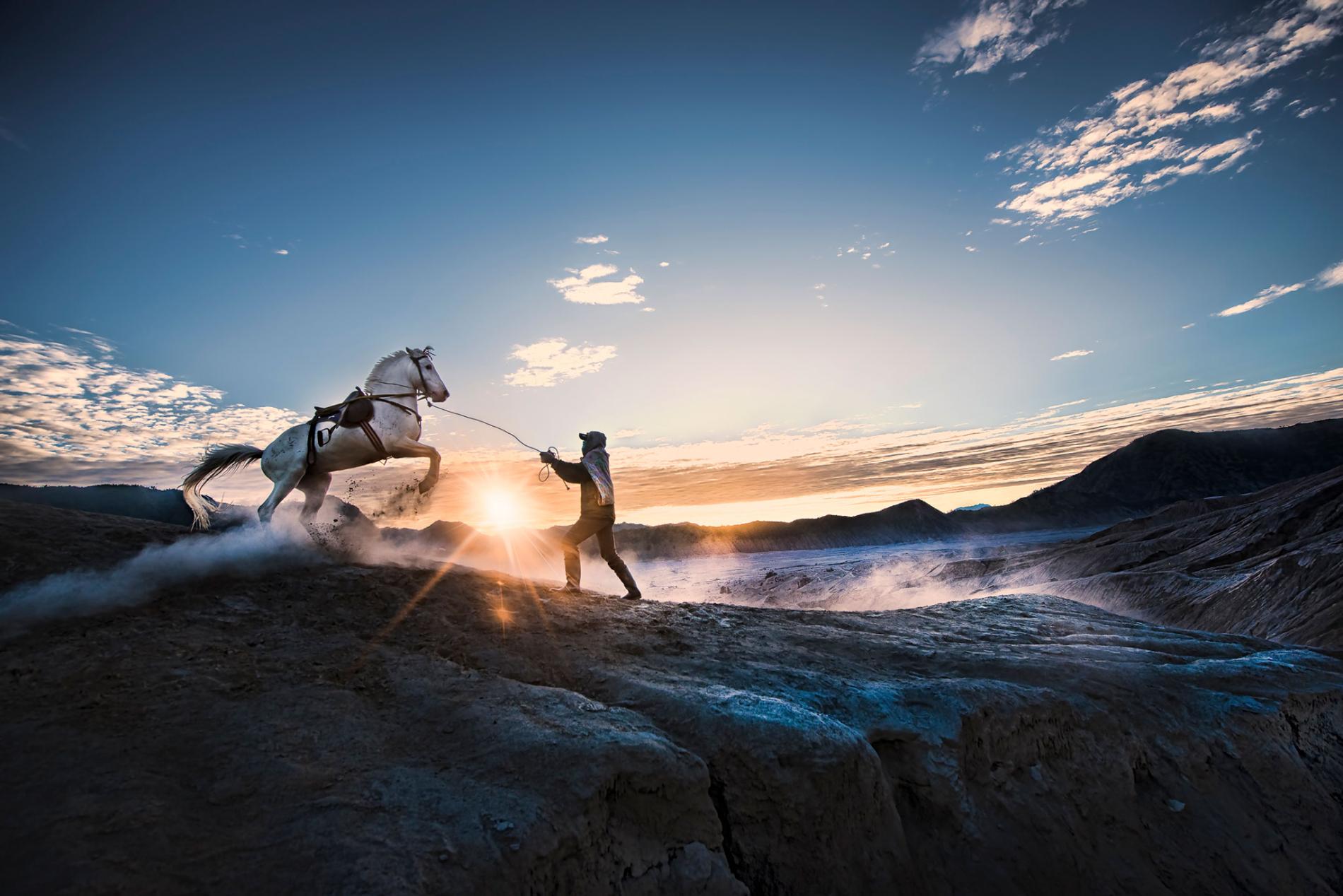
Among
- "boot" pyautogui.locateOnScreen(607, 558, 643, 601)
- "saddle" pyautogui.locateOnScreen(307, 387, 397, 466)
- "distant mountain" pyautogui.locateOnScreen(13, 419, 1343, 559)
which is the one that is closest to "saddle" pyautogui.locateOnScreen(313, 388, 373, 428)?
"saddle" pyautogui.locateOnScreen(307, 387, 397, 466)

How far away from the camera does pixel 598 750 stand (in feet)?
9.48

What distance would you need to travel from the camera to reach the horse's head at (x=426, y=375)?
776cm

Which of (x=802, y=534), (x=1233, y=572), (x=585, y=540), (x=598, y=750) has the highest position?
(x=585, y=540)

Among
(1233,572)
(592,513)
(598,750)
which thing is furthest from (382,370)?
(1233,572)

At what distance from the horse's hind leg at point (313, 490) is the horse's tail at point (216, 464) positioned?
66cm

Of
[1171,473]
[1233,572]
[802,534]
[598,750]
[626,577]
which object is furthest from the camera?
[802,534]

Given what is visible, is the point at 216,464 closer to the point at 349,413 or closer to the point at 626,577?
the point at 349,413

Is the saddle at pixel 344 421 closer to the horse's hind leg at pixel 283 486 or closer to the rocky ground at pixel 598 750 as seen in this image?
the horse's hind leg at pixel 283 486

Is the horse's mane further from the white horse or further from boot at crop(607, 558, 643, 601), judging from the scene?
boot at crop(607, 558, 643, 601)

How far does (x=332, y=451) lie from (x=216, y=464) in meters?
1.57

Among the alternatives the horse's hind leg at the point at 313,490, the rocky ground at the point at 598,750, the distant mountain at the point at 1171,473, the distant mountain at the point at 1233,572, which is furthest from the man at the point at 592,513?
the distant mountain at the point at 1171,473

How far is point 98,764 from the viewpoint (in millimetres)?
2307

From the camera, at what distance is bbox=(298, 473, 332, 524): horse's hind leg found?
719 cm

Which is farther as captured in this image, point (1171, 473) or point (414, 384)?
point (1171, 473)
